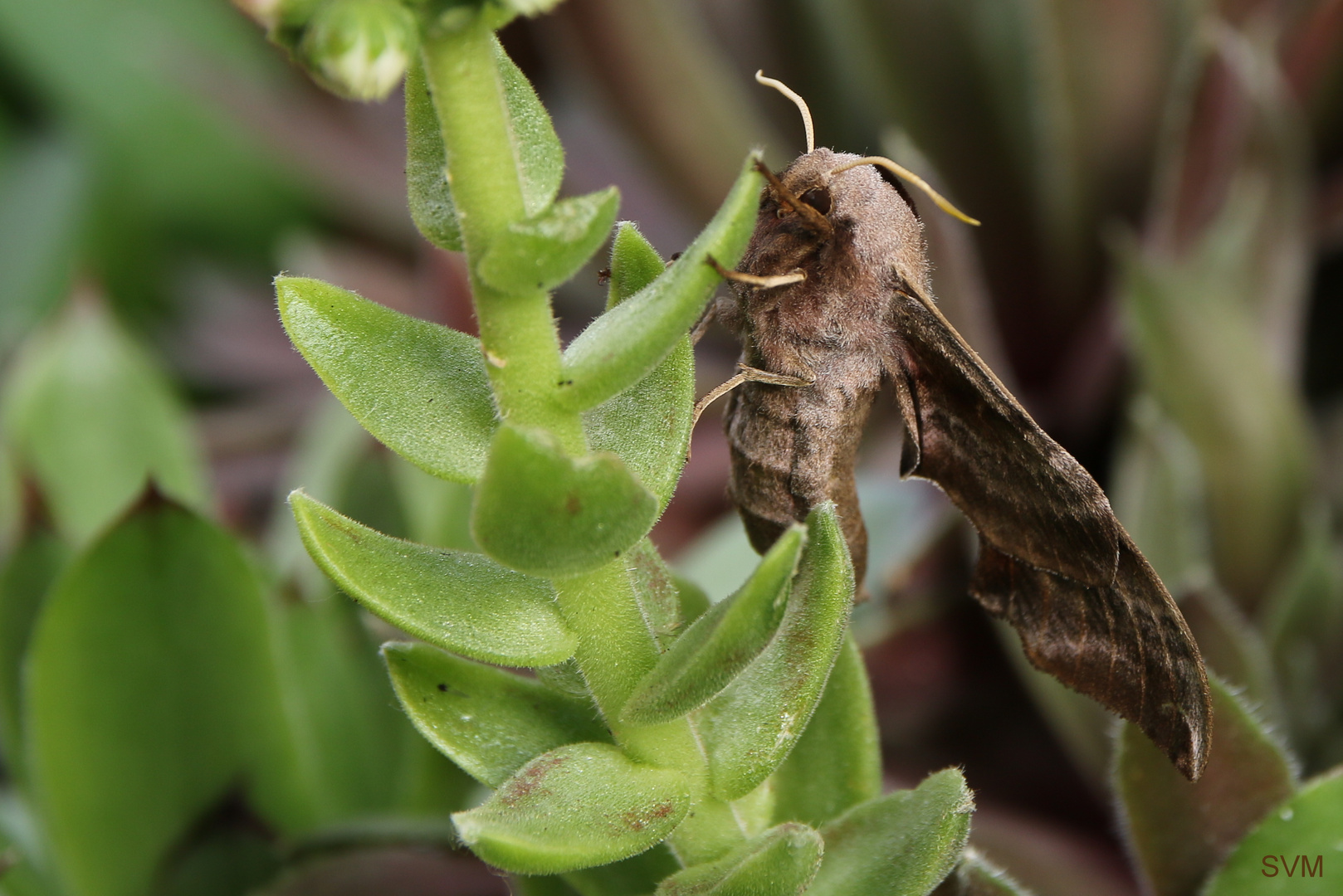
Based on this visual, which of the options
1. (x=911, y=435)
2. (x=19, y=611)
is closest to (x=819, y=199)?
(x=911, y=435)

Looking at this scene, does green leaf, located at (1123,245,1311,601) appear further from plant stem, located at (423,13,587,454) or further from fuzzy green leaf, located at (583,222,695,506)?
plant stem, located at (423,13,587,454)

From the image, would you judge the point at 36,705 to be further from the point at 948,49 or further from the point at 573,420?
the point at 948,49

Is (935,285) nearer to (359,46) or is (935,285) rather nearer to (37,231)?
(359,46)

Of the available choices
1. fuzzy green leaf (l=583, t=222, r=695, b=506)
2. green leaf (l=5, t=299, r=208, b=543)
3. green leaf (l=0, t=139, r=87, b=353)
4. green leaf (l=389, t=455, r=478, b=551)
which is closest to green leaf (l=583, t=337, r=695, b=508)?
fuzzy green leaf (l=583, t=222, r=695, b=506)

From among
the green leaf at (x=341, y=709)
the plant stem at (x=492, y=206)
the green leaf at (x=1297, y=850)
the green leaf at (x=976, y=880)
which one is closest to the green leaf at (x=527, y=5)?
the plant stem at (x=492, y=206)

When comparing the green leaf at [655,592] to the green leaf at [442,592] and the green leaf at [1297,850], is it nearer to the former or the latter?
the green leaf at [442,592]

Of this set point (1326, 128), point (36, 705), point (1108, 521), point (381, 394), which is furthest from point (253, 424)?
point (1326, 128)
